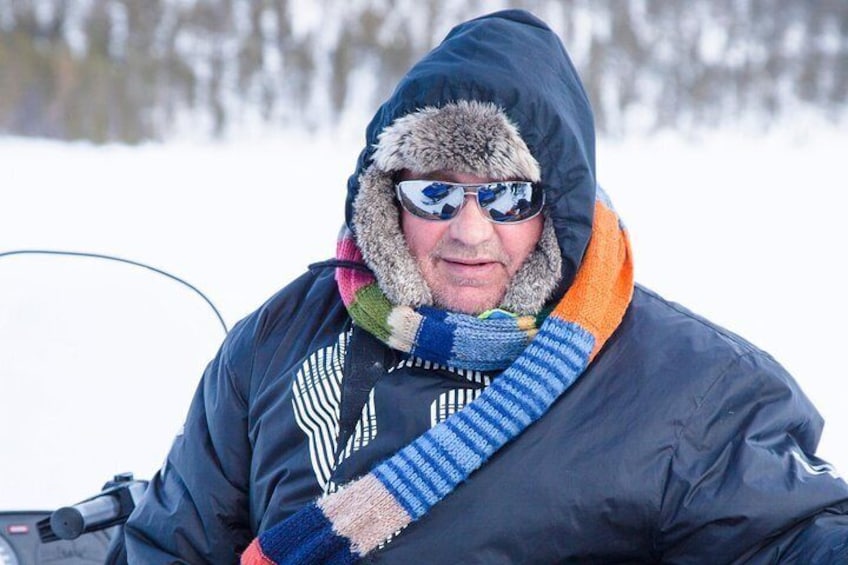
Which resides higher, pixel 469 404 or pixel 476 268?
pixel 476 268

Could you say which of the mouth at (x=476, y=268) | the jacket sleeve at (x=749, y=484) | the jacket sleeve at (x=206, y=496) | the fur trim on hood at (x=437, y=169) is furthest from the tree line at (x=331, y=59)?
the jacket sleeve at (x=749, y=484)

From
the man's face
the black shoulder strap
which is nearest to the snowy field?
the black shoulder strap

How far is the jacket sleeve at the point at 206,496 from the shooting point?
2264 mm

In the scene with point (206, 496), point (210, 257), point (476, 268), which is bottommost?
point (210, 257)

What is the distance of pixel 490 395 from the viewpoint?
2025 millimetres

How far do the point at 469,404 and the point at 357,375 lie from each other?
Answer: 0.22m

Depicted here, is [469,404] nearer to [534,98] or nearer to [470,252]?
[470,252]

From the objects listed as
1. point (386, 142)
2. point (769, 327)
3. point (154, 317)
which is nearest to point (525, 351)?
point (386, 142)

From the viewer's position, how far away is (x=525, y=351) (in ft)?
6.70

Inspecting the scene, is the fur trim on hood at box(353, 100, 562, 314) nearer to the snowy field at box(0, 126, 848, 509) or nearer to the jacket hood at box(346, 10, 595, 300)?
the jacket hood at box(346, 10, 595, 300)

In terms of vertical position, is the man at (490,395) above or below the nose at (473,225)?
below

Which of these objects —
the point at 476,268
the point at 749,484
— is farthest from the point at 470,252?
the point at 749,484

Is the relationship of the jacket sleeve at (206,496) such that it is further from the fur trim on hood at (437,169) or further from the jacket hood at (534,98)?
the jacket hood at (534,98)

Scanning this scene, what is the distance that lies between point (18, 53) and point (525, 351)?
6.75 meters
